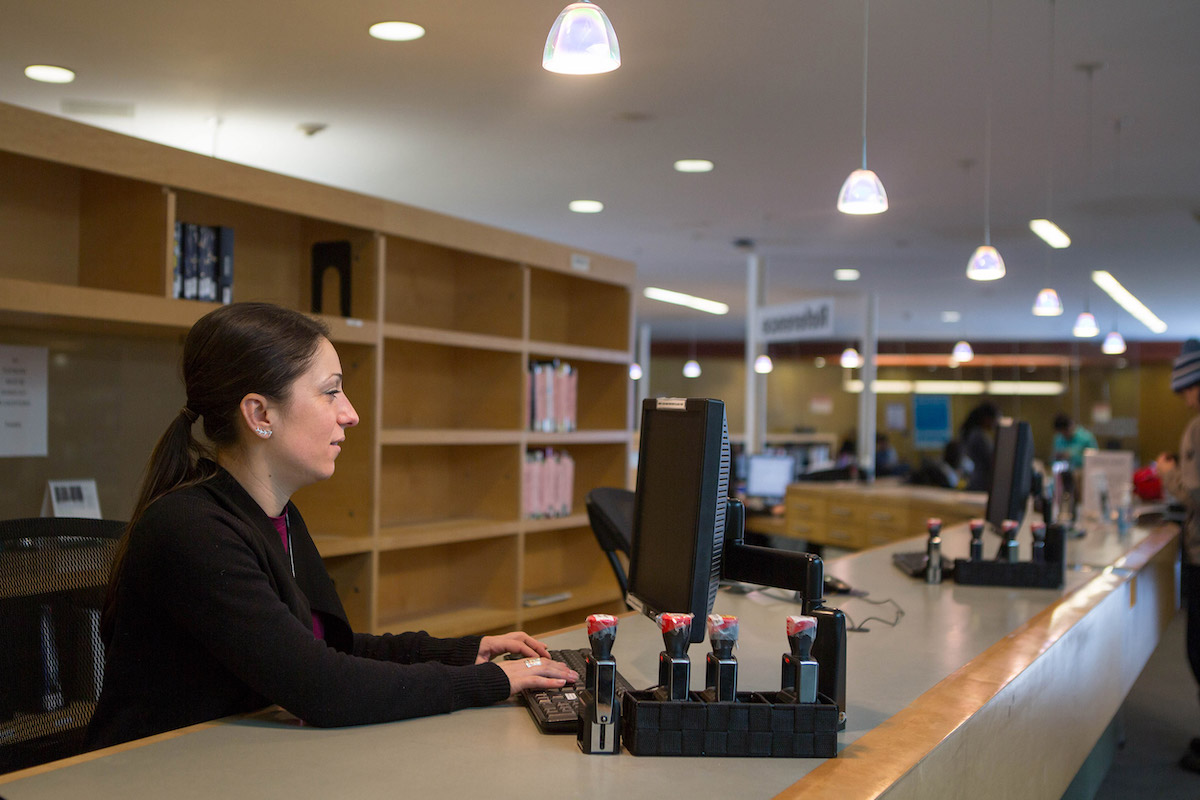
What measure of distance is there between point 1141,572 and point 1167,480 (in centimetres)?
119

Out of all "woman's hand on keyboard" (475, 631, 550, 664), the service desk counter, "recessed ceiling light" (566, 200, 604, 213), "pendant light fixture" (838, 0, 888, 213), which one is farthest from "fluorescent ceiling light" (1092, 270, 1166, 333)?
"woman's hand on keyboard" (475, 631, 550, 664)

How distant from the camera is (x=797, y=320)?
860 cm

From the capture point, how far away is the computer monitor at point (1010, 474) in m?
3.32

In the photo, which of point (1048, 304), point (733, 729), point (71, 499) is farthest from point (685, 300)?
point (733, 729)

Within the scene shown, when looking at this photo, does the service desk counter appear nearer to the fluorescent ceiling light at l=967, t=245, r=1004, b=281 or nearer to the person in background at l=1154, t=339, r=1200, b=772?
the person in background at l=1154, t=339, r=1200, b=772

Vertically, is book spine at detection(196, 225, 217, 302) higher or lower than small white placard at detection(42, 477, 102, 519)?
higher

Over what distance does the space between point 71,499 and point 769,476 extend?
240 inches

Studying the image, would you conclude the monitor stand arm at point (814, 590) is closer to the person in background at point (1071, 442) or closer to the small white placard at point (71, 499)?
the small white placard at point (71, 499)

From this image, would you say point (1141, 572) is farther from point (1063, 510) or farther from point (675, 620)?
point (675, 620)

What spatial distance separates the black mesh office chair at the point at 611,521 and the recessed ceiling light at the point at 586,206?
14.3ft

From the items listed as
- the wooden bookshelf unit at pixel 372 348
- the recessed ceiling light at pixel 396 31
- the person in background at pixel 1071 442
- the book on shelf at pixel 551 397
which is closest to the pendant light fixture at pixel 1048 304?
the wooden bookshelf unit at pixel 372 348

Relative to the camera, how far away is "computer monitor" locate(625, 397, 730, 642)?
1.48m

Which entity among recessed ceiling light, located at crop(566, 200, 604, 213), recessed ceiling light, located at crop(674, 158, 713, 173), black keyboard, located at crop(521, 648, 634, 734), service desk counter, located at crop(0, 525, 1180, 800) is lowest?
service desk counter, located at crop(0, 525, 1180, 800)

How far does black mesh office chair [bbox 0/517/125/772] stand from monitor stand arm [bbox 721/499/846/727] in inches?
46.7
